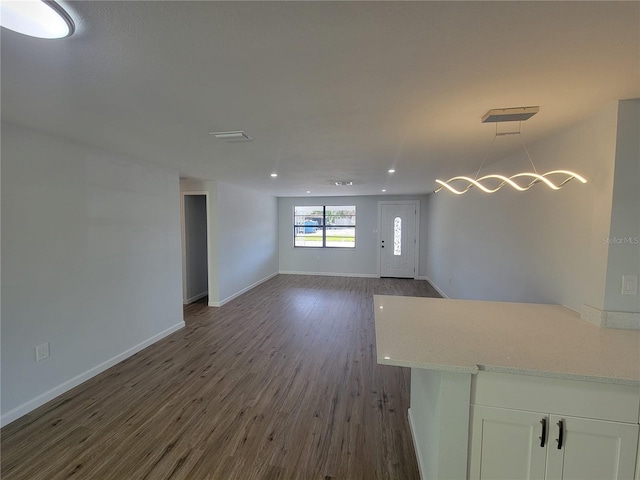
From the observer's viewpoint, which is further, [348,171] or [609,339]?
[348,171]

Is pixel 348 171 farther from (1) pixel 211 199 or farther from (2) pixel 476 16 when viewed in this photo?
(2) pixel 476 16

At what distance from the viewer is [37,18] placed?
3.12ft

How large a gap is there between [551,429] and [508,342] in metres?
0.39

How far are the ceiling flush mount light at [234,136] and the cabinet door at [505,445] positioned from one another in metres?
2.25

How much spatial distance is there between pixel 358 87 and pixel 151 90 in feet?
3.56

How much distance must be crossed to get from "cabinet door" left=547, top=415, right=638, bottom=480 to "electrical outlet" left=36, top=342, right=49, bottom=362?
3506 mm

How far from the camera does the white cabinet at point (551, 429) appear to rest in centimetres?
124

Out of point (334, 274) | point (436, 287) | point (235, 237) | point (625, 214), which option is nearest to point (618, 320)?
point (625, 214)

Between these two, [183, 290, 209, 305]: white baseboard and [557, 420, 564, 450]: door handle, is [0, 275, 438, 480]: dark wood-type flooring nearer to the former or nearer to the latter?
[557, 420, 564, 450]: door handle

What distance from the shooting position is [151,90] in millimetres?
1497

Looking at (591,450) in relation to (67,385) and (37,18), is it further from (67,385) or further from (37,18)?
(67,385)

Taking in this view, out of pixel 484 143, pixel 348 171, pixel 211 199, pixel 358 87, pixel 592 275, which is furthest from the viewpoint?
pixel 211 199

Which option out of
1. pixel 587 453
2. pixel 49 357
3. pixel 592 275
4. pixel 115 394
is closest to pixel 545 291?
pixel 592 275

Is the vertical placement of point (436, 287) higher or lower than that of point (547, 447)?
lower
